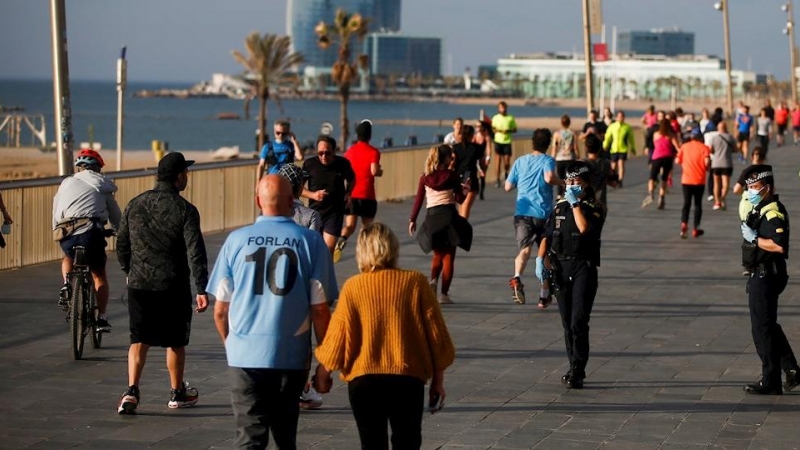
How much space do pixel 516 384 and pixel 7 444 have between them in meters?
3.60

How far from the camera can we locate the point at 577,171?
1008 centimetres

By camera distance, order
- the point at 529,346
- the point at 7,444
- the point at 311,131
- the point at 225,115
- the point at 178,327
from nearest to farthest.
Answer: the point at 7,444
the point at 178,327
the point at 529,346
the point at 311,131
the point at 225,115

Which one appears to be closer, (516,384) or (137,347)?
(137,347)

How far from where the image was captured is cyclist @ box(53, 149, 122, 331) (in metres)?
11.1

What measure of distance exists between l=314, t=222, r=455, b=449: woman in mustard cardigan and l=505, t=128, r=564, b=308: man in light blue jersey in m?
7.70

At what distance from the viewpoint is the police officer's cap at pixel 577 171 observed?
1005 cm

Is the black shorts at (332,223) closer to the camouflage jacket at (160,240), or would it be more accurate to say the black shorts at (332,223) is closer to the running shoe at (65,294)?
the running shoe at (65,294)

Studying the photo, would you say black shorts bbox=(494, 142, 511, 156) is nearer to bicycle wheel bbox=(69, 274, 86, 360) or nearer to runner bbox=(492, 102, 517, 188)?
runner bbox=(492, 102, 517, 188)

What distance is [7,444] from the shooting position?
27.2 ft

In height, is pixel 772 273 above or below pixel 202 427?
above

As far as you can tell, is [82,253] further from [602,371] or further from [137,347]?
[602,371]

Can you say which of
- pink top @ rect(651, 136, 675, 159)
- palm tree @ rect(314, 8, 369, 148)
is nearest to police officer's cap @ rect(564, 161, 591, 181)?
pink top @ rect(651, 136, 675, 159)

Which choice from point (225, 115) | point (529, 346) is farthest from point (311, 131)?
point (529, 346)

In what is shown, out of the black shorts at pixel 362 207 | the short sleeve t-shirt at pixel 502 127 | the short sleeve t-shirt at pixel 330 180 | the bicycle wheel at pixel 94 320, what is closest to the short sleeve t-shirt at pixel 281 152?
the black shorts at pixel 362 207
